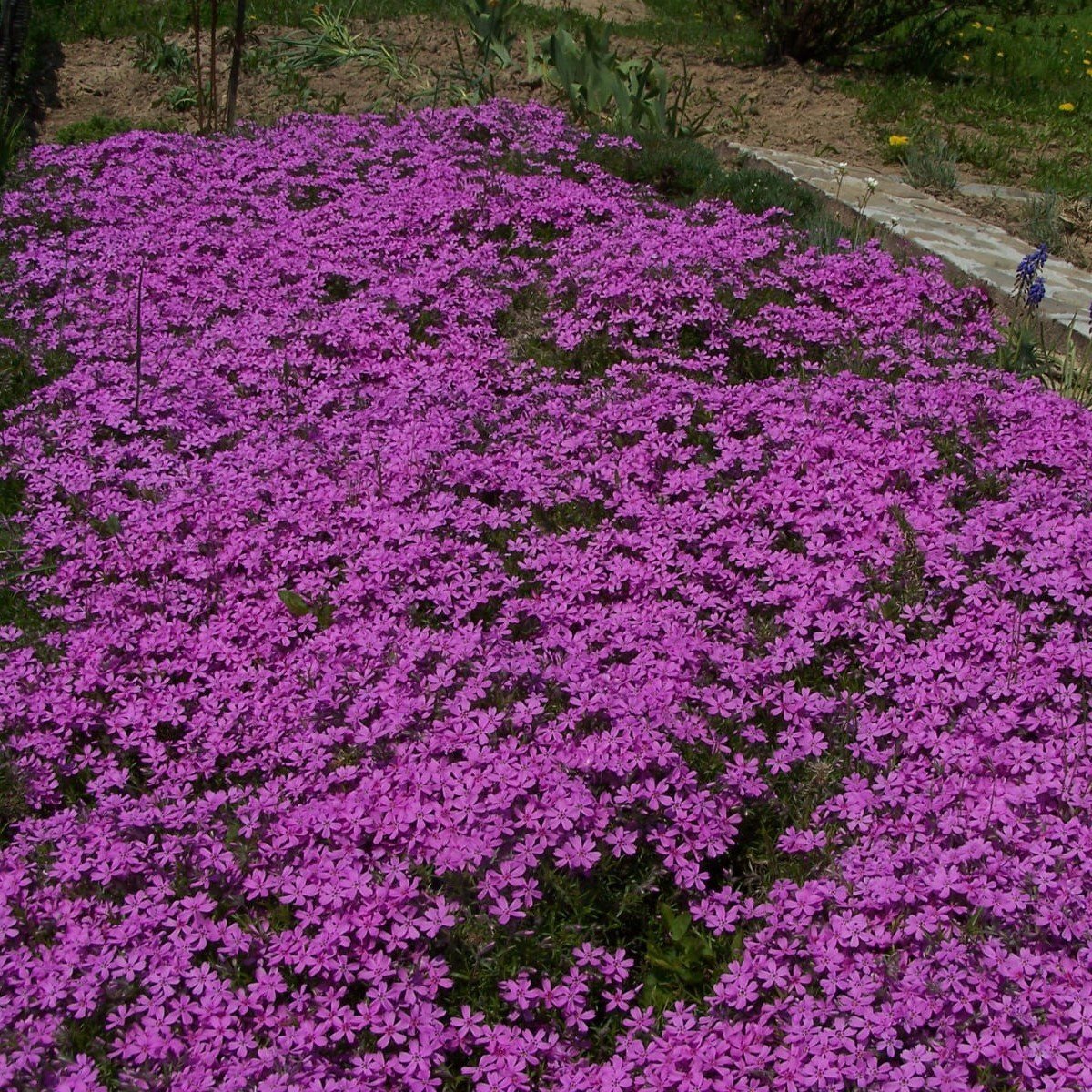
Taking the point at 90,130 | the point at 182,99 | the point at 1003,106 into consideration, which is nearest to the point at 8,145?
the point at 90,130

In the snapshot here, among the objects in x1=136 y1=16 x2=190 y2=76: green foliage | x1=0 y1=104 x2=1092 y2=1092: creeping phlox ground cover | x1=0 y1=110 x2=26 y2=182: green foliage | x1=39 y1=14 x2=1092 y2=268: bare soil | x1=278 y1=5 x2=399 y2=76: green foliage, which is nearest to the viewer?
x1=0 y1=104 x2=1092 y2=1092: creeping phlox ground cover

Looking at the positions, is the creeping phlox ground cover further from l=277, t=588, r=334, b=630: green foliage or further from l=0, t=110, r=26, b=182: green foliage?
l=0, t=110, r=26, b=182: green foliage

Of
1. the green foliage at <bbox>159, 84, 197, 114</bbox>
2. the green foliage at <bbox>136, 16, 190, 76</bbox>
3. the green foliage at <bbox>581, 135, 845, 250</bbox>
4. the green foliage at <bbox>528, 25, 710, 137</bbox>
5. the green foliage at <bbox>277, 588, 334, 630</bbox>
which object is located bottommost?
the green foliage at <bbox>277, 588, 334, 630</bbox>

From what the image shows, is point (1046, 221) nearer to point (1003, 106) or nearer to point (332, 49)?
point (1003, 106)

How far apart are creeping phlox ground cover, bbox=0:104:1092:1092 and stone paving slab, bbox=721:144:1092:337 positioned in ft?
1.95

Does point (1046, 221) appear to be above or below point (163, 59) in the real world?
above

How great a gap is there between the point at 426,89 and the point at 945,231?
20.4 ft

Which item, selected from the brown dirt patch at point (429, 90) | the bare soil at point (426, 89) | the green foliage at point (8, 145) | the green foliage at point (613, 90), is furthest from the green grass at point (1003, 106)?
the green foliage at point (8, 145)

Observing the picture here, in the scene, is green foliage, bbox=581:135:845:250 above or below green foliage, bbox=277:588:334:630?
above

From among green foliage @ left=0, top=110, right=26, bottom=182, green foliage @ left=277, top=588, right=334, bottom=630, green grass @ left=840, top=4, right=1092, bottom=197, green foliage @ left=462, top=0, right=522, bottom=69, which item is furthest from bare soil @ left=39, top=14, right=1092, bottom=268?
green foliage @ left=277, top=588, right=334, bottom=630

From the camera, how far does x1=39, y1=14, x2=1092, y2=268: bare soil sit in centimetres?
1052

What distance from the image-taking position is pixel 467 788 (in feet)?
9.86

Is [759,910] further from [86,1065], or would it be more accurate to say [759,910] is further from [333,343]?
[333,343]

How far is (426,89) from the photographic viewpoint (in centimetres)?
1101
